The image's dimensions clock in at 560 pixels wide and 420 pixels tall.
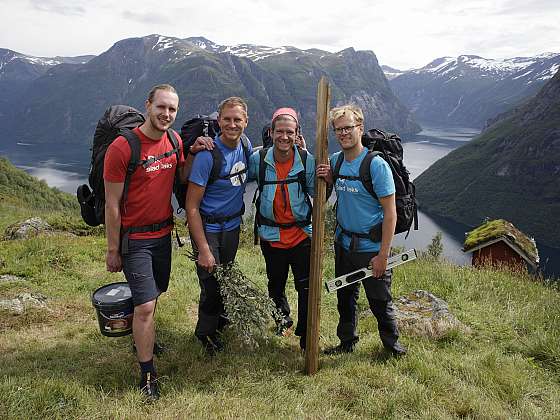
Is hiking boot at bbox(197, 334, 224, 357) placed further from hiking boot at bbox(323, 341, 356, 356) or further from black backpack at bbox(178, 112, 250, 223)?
black backpack at bbox(178, 112, 250, 223)

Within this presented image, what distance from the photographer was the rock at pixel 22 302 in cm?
562

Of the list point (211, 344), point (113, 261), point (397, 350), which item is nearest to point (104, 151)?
point (113, 261)

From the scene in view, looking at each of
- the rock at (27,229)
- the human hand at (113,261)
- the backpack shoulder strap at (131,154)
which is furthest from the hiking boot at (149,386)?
the rock at (27,229)

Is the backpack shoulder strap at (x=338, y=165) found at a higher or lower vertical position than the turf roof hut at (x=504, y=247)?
higher

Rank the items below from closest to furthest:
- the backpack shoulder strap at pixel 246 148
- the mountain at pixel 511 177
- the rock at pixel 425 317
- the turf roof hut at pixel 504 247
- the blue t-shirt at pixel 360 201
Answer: the blue t-shirt at pixel 360 201
the backpack shoulder strap at pixel 246 148
the rock at pixel 425 317
the turf roof hut at pixel 504 247
the mountain at pixel 511 177

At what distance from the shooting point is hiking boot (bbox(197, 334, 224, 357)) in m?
4.60

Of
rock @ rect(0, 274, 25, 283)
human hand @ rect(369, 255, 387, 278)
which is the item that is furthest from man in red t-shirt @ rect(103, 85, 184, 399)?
rock @ rect(0, 274, 25, 283)

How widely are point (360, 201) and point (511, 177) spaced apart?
140 meters

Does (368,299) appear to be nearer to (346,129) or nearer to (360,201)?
(360,201)

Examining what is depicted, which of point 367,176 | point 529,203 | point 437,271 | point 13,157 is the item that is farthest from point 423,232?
point 13,157

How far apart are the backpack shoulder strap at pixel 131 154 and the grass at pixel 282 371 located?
6.03ft

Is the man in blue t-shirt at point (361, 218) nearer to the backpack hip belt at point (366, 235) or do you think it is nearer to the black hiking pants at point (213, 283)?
the backpack hip belt at point (366, 235)

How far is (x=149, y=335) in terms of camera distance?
3781mm

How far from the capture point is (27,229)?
38.7 feet
